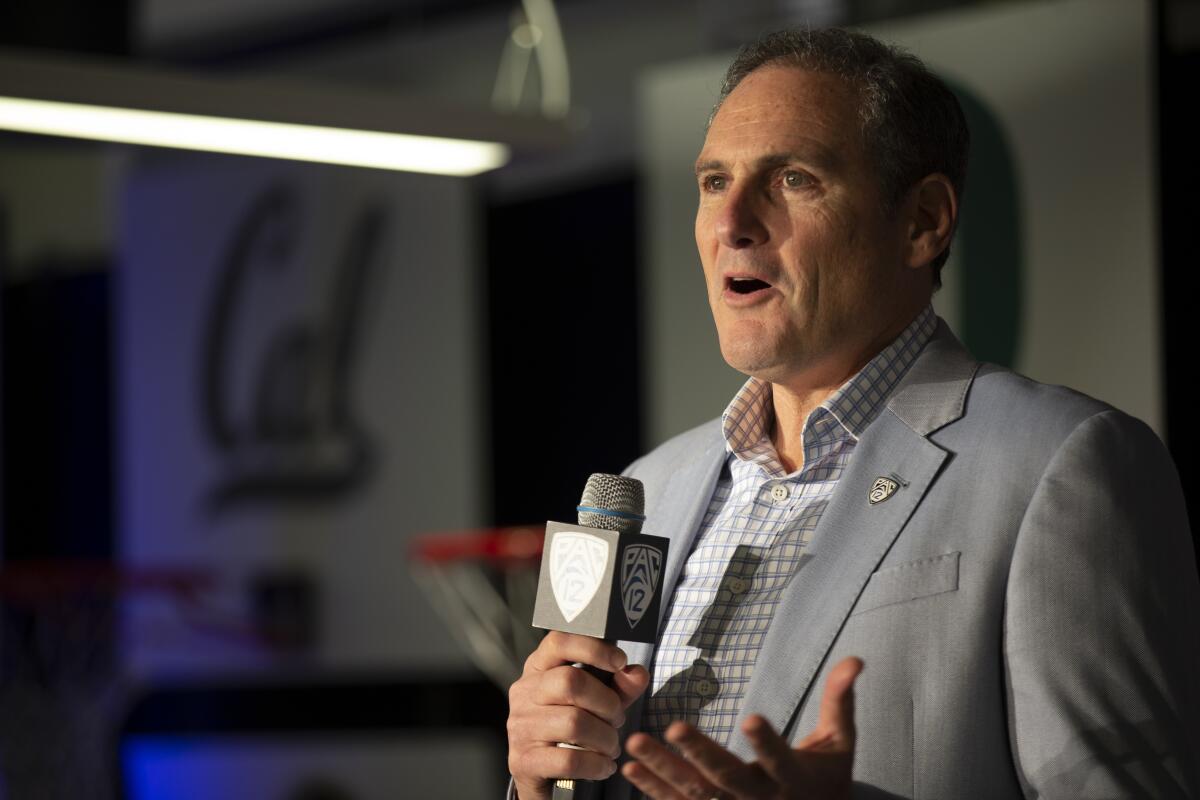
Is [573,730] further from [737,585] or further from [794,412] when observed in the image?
[794,412]

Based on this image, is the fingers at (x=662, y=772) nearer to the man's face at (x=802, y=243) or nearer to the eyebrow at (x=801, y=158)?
the man's face at (x=802, y=243)

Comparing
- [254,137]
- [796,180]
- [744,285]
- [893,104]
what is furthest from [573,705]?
[254,137]

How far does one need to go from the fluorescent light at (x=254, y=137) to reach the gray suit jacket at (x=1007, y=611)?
2.33 meters

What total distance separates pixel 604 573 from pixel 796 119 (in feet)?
2.17

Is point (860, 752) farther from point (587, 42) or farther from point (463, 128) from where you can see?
point (587, 42)

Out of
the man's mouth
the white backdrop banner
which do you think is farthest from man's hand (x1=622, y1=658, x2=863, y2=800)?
the white backdrop banner

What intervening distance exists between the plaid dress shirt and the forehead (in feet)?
0.86

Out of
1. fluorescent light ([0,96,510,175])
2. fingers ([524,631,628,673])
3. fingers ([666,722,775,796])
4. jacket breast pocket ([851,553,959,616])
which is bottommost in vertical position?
fingers ([666,722,775,796])

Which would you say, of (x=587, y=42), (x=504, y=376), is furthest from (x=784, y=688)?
(x=587, y=42)

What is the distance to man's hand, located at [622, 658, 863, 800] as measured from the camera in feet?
4.71

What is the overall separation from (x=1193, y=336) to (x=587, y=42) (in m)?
4.72

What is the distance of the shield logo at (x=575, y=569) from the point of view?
1706 millimetres

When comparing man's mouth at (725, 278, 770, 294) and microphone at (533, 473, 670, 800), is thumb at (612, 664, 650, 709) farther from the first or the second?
man's mouth at (725, 278, 770, 294)

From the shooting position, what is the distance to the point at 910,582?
68.2 inches
